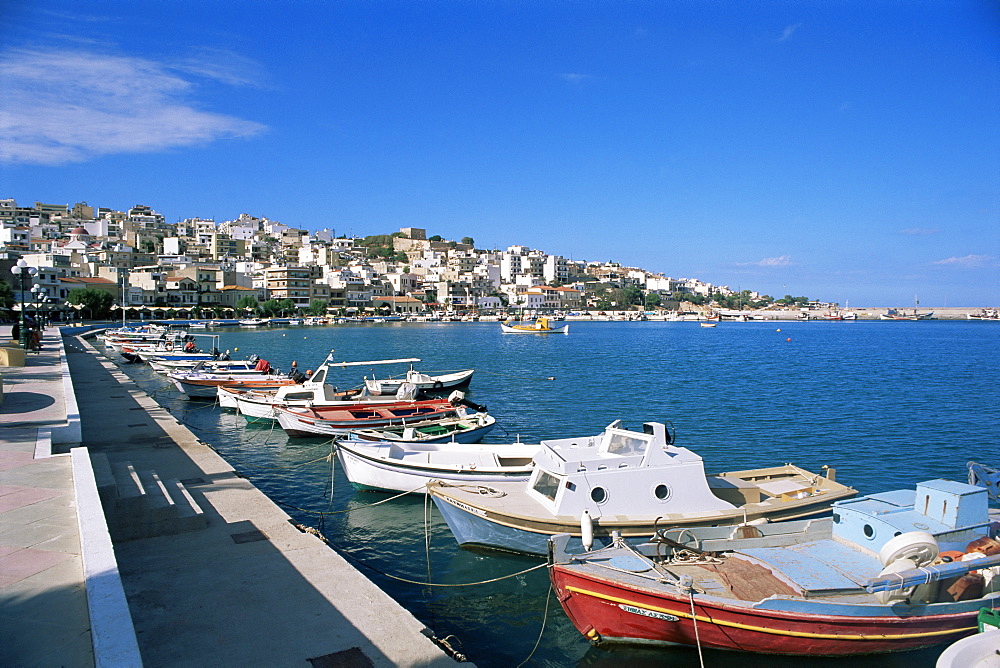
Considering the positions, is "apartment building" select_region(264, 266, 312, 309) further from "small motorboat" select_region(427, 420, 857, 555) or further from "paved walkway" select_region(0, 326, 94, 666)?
"small motorboat" select_region(427, 420, 857, 555)

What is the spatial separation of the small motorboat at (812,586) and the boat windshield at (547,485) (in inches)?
79.2

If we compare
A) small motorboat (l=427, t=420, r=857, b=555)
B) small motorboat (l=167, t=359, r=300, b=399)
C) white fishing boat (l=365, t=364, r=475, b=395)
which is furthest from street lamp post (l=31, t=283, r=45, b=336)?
small motorboat (l=427, t=420, r=857, b=555)

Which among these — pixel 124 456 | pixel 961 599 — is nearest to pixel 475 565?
pixel 961 599

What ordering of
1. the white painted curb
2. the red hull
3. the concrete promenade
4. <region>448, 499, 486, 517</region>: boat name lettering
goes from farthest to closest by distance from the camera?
<region>448, 499, 486, 517</region>: boat name lettering → the red hull → the concrete promenade → the white painted curb

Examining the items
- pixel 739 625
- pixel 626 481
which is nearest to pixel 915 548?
pixel 739 625

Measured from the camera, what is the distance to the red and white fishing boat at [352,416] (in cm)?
2034

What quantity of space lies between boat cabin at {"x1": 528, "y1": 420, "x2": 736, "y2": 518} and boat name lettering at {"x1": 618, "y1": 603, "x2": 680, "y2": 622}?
8.35 feet

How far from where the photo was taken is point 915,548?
7.84 meters

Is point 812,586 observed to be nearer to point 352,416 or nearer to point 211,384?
point 352,416

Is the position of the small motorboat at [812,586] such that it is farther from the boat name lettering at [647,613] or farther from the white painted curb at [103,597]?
the white painted curb at [103,597]

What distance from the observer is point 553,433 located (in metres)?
23.3

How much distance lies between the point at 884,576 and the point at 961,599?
Answer: 52.4 inches

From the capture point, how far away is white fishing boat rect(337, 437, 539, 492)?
1308 centimetres

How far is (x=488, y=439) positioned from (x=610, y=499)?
11.6 meters
